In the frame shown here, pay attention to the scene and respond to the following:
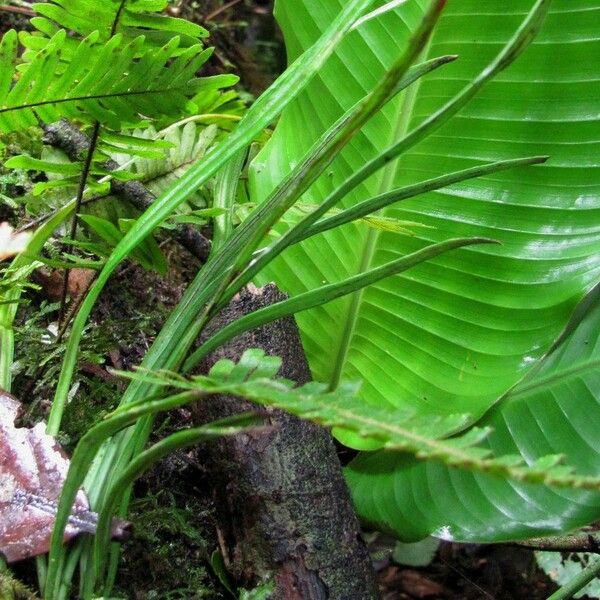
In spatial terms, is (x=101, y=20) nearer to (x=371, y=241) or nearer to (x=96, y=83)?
(x=96, y=83)

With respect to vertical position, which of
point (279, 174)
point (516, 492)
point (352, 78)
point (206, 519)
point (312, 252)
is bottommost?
point (206, 519)

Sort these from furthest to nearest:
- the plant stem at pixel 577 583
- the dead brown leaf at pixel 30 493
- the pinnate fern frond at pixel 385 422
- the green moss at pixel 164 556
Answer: the plant stem at pixel 577 583 < the green moss at pixel 164 556 < the dead brown leaf at pixel 30 493 < the pinnate fern frond at pixel 385 422

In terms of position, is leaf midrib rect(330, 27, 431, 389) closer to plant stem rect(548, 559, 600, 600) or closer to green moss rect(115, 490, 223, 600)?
green moss rect(115, 490, 223, 600)

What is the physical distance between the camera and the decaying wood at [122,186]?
1.04 metres

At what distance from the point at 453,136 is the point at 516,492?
1.86 ft

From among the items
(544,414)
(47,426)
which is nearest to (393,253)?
(544,414)

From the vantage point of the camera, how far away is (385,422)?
0.41m

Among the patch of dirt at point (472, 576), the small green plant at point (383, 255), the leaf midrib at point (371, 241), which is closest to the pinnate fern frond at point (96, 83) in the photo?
the small green plant at point (383, 255)

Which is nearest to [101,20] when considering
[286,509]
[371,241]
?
[371,241]

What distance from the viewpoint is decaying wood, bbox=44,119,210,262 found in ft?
3.41

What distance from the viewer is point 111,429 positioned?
562 mm

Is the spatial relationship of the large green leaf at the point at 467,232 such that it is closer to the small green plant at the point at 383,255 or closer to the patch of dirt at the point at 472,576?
the small green plant at the point at 383,255

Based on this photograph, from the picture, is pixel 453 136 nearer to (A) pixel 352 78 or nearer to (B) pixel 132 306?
(A) pixel 352 78

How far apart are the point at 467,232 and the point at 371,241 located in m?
0.17
